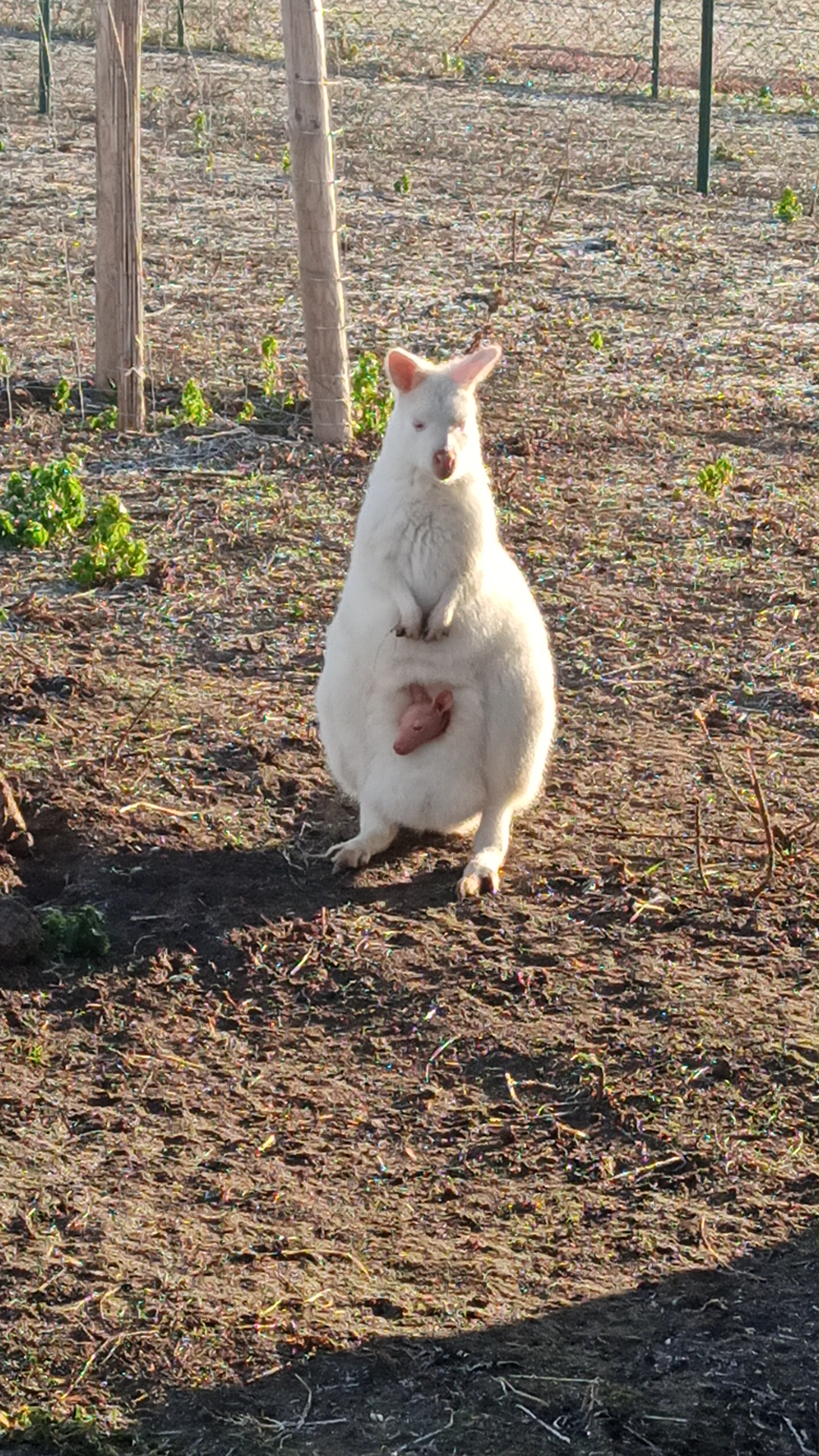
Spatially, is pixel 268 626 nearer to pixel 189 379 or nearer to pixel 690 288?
pixel 189 379

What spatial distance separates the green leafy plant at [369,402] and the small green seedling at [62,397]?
4.40ft

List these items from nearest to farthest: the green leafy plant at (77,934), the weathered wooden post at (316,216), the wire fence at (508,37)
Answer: the green leafy plant at (77,934) → the weathered wooden post at (316,216) → the wire fence at (508,37)

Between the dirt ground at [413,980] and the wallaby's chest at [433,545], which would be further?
the wallaby's chest at [433,545]

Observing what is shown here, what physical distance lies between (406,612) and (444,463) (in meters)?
0.41

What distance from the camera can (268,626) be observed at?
6727 mm

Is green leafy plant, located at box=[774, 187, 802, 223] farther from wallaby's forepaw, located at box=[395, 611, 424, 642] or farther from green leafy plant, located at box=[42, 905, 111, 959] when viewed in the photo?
green leafy plant, located at box=[42, 905, 111, 959]

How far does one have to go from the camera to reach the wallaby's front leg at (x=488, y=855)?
16.0 ft

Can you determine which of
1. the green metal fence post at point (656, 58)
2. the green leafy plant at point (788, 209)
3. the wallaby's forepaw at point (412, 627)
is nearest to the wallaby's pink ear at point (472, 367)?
the wallaby's forepaw at point (412, 627)

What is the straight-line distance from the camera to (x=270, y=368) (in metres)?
9.02

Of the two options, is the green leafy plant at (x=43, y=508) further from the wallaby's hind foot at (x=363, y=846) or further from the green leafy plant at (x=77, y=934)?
the green leafy plant at (x=77, y=934)

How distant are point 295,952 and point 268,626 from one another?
2368 mm

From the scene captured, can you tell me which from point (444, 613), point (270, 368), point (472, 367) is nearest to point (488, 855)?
point (444, 613)

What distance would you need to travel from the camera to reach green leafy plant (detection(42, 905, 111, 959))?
4.48 meters

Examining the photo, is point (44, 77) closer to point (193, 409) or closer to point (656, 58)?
point (656, 58)
